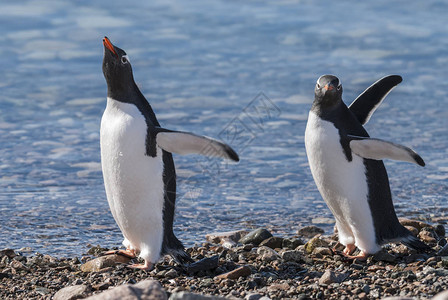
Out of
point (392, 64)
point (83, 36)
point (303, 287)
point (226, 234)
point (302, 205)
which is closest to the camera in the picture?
point (303, 287)

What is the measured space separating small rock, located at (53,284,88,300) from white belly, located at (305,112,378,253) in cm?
168

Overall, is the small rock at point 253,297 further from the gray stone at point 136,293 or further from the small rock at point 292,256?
the small rock at point 292,256

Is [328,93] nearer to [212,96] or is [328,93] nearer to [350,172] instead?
[350,172]

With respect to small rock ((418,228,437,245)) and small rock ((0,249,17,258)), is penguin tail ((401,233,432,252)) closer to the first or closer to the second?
small rock ((418,228,437,245))

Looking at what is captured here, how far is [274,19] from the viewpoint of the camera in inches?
615

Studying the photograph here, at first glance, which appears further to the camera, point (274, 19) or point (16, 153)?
point (274, 19)

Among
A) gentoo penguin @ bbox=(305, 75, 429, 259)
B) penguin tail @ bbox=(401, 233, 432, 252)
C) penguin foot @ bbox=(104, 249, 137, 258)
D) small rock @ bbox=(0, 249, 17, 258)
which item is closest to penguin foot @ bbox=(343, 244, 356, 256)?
gentoo penguin @ bbox=(305, 75, 429, 259)

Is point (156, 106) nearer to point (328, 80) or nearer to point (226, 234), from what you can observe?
point (226, 234)

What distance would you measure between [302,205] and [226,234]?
→ 4.09 feet

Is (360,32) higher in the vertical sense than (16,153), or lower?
higher

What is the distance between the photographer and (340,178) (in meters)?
5.45

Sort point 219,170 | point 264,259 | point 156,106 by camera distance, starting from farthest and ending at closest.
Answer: point 156,106 < point 219,170 < point 264,259

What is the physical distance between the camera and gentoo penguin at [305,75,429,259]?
5.40 metres

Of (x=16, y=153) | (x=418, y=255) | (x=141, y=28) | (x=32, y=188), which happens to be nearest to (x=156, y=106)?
(x=16, y=153)
